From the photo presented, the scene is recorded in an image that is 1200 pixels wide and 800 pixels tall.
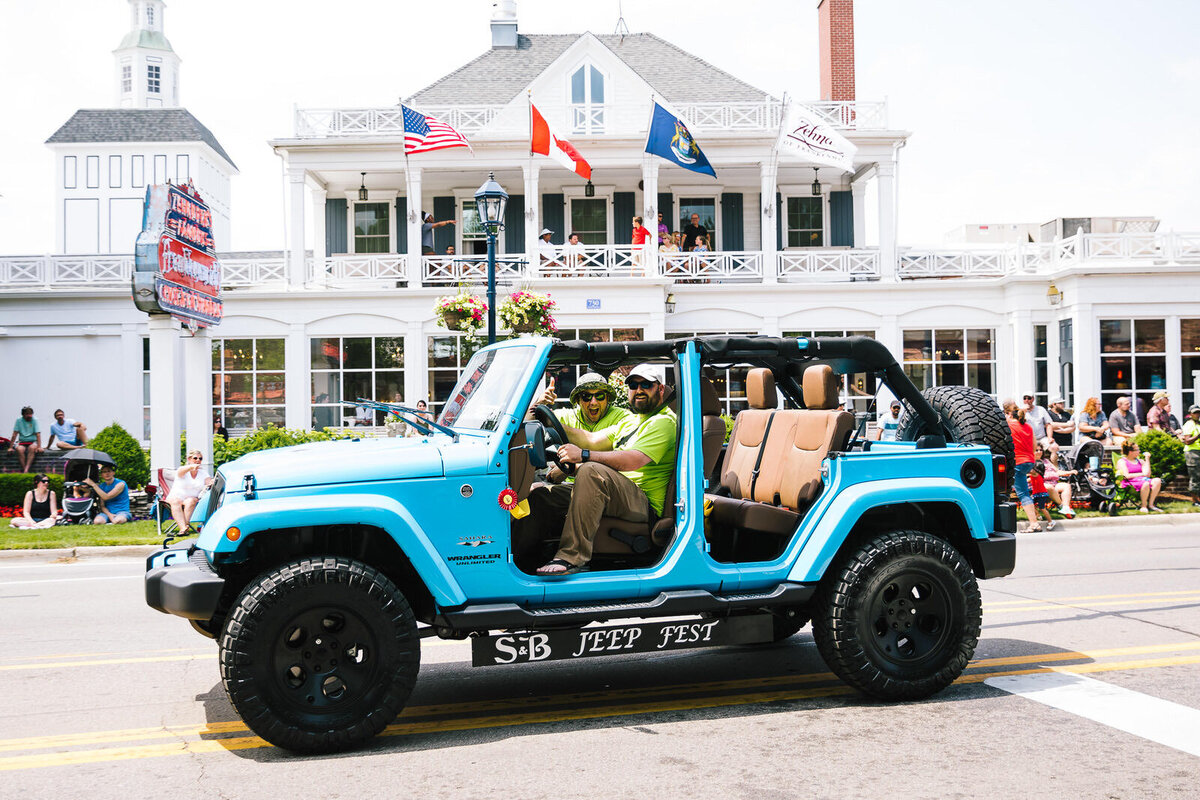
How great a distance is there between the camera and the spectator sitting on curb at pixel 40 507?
16.1m

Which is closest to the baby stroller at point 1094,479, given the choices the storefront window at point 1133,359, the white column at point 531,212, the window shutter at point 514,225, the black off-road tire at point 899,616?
the storefront window at point 1133,359

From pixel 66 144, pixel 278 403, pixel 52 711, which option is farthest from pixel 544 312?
pixel 66 144

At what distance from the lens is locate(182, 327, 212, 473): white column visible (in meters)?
17.6

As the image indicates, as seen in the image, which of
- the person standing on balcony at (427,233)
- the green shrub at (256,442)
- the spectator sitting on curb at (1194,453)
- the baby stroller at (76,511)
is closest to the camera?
the baby stroller at (76,511)

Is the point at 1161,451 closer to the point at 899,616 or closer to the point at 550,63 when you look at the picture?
the point at 899,616

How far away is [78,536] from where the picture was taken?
14508 mm

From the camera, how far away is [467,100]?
30.7 metres

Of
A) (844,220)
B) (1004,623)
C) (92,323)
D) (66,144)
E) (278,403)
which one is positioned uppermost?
(66,144)

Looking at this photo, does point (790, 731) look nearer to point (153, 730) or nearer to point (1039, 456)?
point (153, 730)

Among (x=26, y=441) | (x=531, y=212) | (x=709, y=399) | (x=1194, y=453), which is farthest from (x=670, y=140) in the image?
(x=709, y=399)

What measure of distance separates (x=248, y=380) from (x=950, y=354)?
60.2 feet

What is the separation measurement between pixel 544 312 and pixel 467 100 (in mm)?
14183

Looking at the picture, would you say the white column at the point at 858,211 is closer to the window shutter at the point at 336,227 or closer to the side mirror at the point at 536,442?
the window shutter at the point at 336,227

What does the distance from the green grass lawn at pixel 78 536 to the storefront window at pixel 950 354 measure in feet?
63.4
